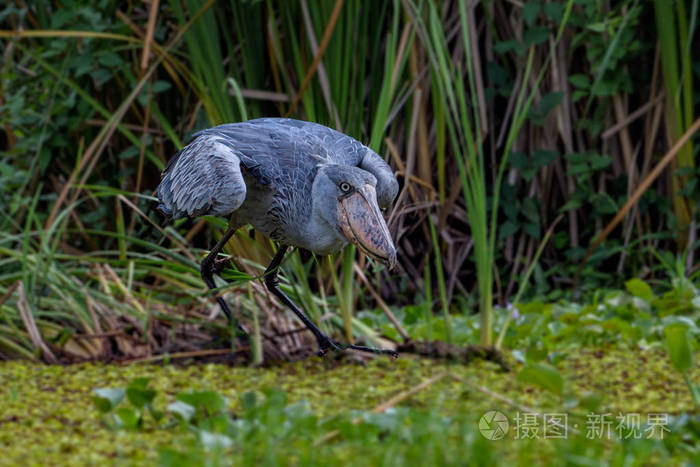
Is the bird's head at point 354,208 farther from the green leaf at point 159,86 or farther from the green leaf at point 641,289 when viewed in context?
the green leaf at point 641,289

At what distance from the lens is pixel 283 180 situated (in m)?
0.99

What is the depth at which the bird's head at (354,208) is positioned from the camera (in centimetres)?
84

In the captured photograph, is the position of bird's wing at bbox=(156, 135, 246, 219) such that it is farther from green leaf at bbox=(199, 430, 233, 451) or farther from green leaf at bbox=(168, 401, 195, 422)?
green leaf at bbox=(168, 401, 195, 422)

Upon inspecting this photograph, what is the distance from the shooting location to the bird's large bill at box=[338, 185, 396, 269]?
0.83 m

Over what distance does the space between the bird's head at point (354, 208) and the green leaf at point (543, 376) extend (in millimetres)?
1001

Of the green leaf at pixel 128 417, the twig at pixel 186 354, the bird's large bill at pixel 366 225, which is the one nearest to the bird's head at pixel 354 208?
the bird's large bill at pixel 366 225

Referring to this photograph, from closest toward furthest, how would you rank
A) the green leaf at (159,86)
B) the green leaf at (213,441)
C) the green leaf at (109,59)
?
the green leaf at (213,441)
the green leaf at (159,86)
the green leaf at (109,59)

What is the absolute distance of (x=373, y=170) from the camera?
1.00 meters

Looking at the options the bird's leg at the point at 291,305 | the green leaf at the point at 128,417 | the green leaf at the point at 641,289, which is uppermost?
the bird's leg at the point at 291,305

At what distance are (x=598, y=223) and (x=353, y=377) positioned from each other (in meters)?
1.73

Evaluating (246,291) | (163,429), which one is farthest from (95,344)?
(163,429)

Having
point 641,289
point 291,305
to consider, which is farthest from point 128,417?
point 641,289

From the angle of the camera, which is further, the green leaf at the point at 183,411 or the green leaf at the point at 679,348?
the green leaf at the point at 183,411

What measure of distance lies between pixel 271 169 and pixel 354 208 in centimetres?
17
